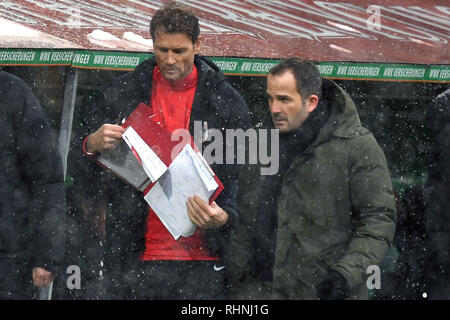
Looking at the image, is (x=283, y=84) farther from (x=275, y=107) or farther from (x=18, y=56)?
(x=18, y=56)

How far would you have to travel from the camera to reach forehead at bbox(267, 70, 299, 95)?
12.2 ft

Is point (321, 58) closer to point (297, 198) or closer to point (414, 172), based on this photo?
point (414, 172)

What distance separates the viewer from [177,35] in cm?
375

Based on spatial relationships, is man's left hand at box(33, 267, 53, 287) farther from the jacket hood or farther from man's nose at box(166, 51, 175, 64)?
the jacket hood

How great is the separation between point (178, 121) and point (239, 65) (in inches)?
45.4

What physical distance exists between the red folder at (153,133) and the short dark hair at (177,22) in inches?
15.1

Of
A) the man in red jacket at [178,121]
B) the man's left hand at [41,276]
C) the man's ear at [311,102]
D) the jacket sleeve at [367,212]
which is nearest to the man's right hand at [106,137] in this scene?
the man in red jacket at [178,121]

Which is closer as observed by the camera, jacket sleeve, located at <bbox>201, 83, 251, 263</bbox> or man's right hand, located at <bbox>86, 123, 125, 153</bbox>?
man's right hand, located at <bbox>86, 123, 125, 153</bbox>

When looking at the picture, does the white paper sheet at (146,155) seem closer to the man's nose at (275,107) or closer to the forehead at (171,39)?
A: the forehead at (171,39)

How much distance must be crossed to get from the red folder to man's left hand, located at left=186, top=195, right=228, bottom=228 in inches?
9.0

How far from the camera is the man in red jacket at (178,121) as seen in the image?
3.75 meters

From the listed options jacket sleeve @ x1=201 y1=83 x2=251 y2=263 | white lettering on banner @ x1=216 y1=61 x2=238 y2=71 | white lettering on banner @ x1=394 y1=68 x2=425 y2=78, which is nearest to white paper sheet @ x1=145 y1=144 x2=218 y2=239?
jacket sleeve @ x1=201 y1=83 x2=251 y2=263

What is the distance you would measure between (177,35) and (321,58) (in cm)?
135

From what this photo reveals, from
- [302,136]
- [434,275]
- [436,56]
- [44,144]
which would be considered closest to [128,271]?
[44,144]
